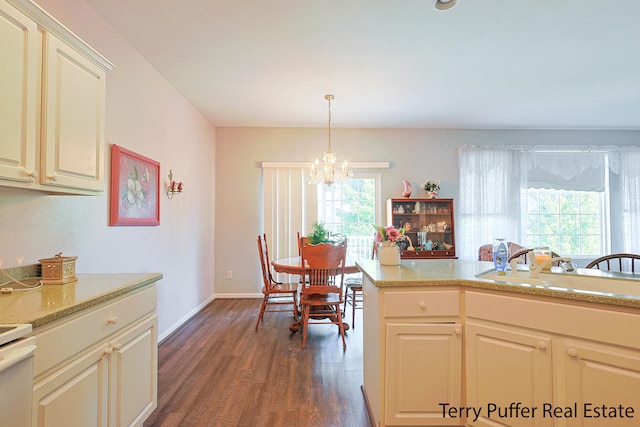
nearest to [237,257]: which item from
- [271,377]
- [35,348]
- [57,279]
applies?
[271,377]

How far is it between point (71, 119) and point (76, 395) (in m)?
1.28

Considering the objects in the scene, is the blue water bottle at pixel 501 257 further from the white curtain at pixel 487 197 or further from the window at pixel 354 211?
the white curtain at pixel 487 197

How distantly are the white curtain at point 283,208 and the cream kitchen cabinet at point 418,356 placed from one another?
10.6 feet

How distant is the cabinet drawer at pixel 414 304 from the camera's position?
1.63 m

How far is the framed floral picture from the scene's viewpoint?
7.70 ft

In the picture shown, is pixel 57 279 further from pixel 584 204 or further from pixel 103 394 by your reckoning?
pixel 584 204

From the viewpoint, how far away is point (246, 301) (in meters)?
4.57

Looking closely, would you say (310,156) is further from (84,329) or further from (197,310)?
(84,329)

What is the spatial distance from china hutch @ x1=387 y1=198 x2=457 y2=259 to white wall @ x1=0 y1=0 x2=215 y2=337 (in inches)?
114

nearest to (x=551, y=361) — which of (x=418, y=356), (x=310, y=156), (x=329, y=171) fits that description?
(x=418, y=356)

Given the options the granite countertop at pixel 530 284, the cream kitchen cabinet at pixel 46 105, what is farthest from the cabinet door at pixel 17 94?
the granite countertop at pixel 530 284

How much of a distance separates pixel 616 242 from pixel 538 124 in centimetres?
230

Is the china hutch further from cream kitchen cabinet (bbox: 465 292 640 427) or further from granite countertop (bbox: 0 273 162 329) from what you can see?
granite countertop (bbox: 0 273 162 329)

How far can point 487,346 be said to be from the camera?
1545mm
